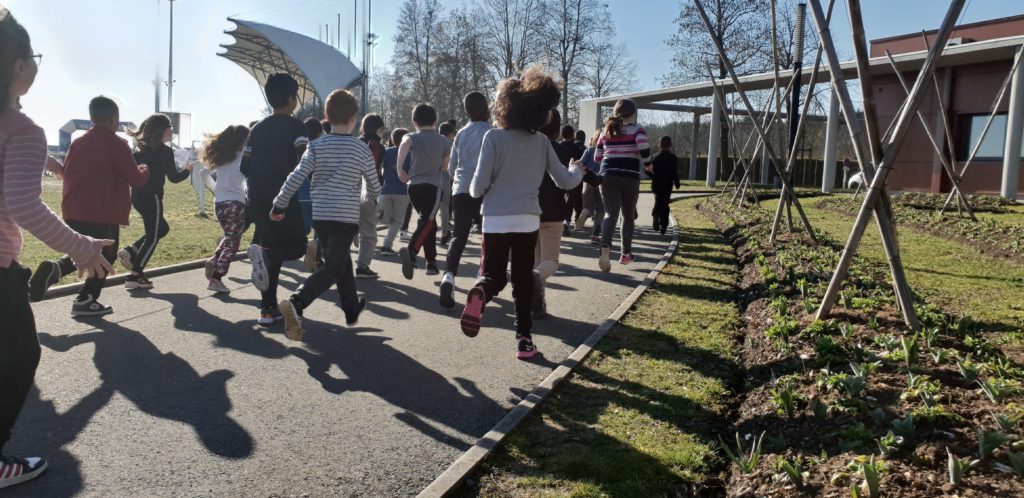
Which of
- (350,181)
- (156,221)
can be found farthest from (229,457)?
(156,221)

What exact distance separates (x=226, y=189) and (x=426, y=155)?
85.1 inches

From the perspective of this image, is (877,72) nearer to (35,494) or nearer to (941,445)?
(941,445)

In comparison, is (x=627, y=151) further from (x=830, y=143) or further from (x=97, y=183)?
(x=830, y=143)

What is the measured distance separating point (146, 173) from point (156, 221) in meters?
1.18

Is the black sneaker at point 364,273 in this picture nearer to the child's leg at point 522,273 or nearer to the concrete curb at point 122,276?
the concrete curb at point 122,276

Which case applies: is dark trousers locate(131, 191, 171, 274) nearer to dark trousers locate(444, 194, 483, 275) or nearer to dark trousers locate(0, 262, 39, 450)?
dark trousers locate(444, 194, 483, 275)

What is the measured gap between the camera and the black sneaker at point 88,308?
21.7 ft

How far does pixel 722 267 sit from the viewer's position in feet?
33.2

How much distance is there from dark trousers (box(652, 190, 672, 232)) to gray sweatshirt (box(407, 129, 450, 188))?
6.95 m

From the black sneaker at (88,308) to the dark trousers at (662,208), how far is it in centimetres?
1034

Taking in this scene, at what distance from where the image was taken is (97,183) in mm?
6520

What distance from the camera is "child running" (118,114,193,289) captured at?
26.0 feet

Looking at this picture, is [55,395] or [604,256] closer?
[55,395]

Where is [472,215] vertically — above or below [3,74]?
below
